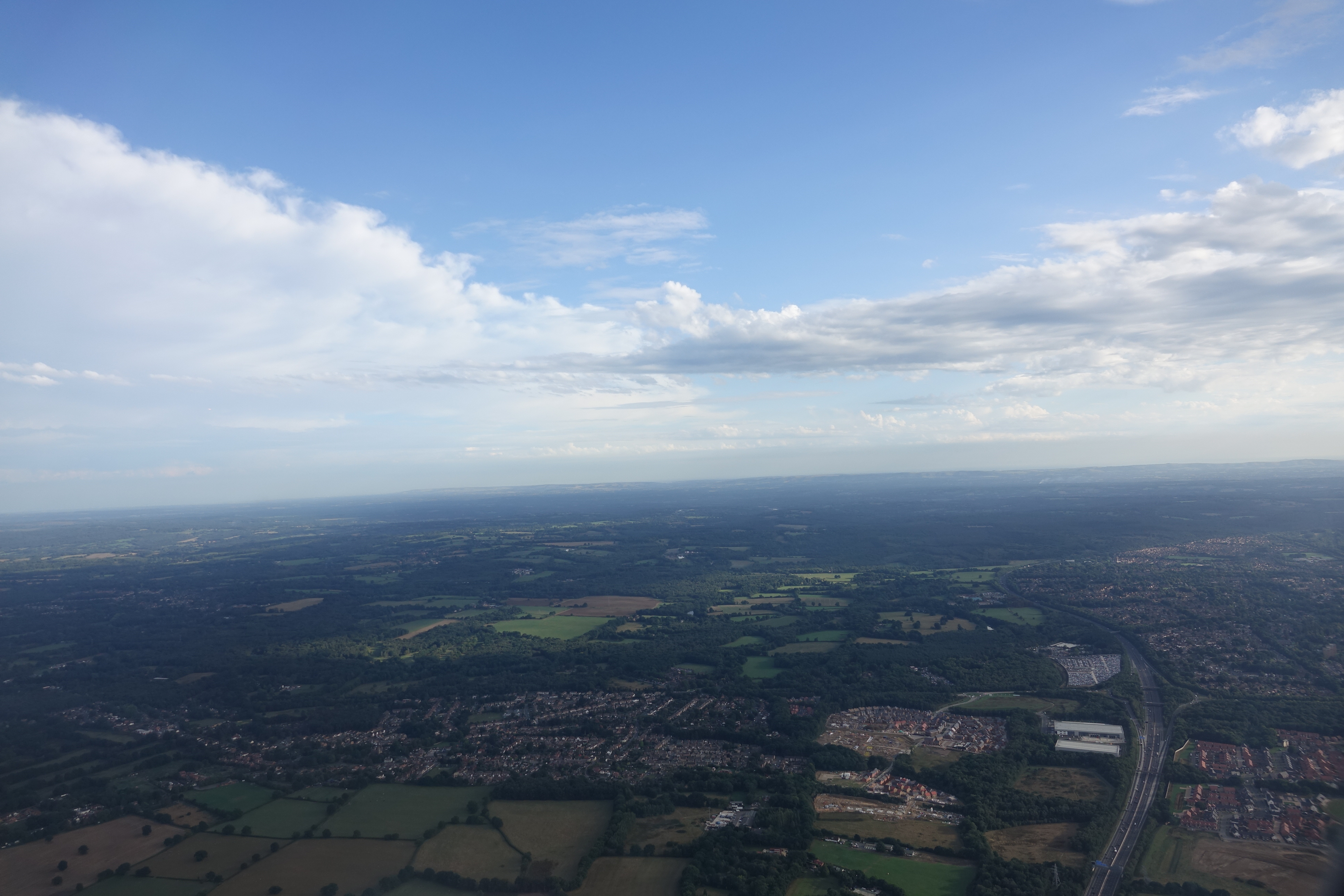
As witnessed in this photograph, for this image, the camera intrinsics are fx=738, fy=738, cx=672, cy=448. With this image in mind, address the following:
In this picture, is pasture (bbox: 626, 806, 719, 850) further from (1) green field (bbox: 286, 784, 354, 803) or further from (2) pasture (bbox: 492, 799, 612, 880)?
(1) green field (bbox: 286, 784, 354, 803)

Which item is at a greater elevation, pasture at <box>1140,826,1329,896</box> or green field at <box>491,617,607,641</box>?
green field at <box>491,617,607,641</box>

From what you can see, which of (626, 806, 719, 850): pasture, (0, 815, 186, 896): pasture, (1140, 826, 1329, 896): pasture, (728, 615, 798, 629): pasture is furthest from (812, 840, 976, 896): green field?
(728, 615, 798, 629): pasture

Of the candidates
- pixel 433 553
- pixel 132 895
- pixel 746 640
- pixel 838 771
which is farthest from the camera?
pixel 433 553

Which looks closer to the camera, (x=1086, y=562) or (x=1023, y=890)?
(x=1023, y=890)

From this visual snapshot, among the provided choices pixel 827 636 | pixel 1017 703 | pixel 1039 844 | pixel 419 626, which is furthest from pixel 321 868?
pixel 419 626

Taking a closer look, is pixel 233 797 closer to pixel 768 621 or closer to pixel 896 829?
pixel 896 829

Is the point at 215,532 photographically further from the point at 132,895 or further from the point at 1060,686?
the point at 1060,686

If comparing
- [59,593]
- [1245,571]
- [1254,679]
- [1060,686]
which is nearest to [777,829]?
[1060,686]
